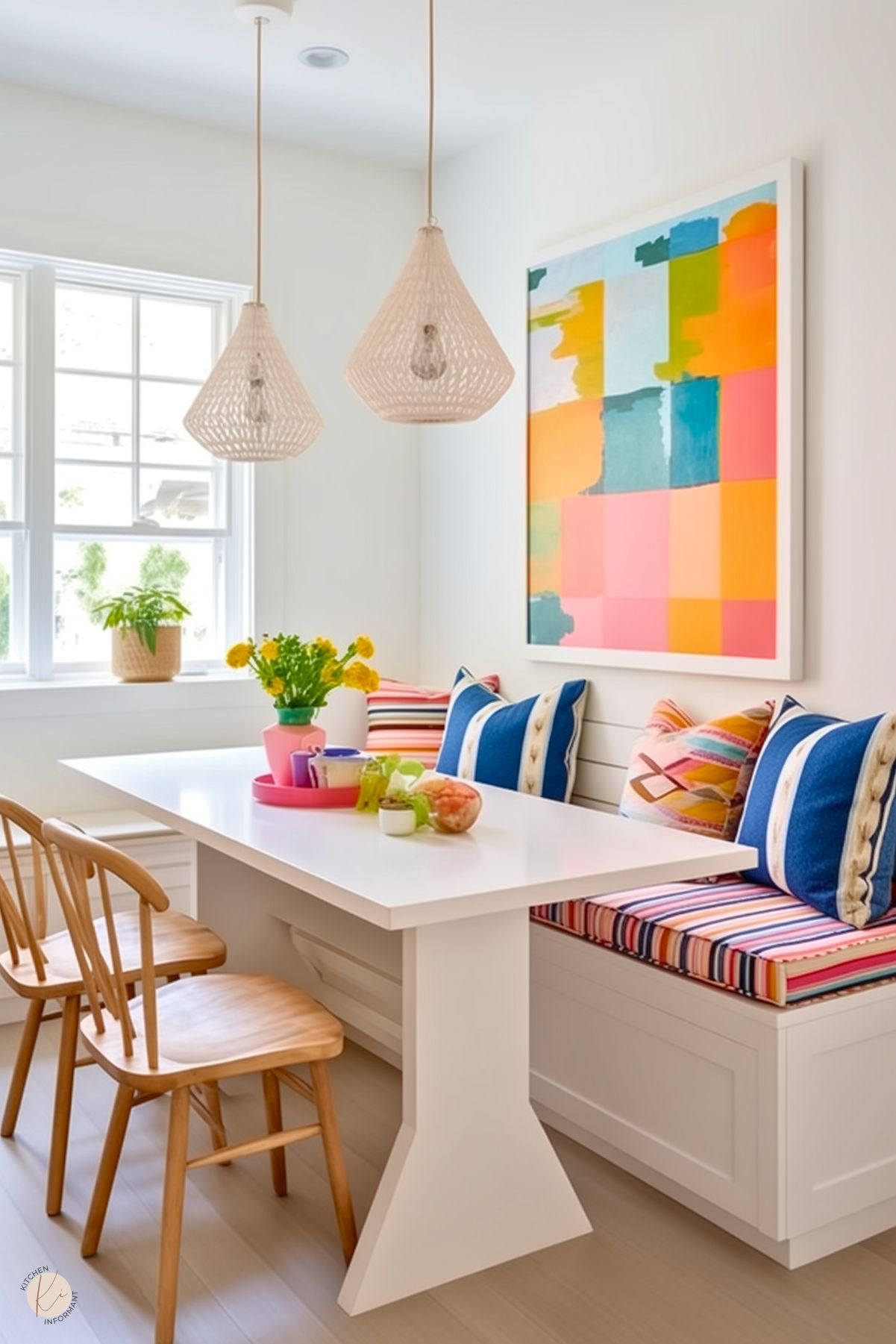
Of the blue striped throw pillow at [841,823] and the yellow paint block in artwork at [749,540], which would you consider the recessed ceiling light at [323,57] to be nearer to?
the yellow paint block in artwork at [749,540]

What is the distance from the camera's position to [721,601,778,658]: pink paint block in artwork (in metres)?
3.13

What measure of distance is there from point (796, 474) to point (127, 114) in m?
2.46

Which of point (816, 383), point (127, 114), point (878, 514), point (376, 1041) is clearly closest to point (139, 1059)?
point (376, 1041)

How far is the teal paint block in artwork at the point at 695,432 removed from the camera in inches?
129

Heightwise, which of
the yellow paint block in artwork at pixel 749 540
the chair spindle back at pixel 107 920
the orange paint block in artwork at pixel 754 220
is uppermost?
the orange paint block in artwork at pixel 754 220

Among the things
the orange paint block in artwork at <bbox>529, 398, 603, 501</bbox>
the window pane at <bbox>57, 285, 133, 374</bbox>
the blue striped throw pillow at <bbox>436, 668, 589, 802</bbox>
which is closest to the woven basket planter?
the window pane at <bbox>57, 285, 133, 374</bbox>

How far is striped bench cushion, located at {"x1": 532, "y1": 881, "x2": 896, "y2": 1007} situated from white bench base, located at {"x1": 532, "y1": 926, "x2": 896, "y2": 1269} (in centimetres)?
3

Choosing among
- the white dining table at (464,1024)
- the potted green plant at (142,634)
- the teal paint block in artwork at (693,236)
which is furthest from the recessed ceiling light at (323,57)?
the white dining table at (464,1024)

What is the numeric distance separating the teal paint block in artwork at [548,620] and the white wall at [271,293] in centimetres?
77

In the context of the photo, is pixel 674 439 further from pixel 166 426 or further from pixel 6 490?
pixel 6 490

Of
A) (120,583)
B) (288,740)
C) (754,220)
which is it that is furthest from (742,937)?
(120,583)

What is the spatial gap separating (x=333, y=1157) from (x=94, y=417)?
273cm

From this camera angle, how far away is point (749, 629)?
3.20m

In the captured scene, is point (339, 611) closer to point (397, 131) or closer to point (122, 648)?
point (122, 648)
